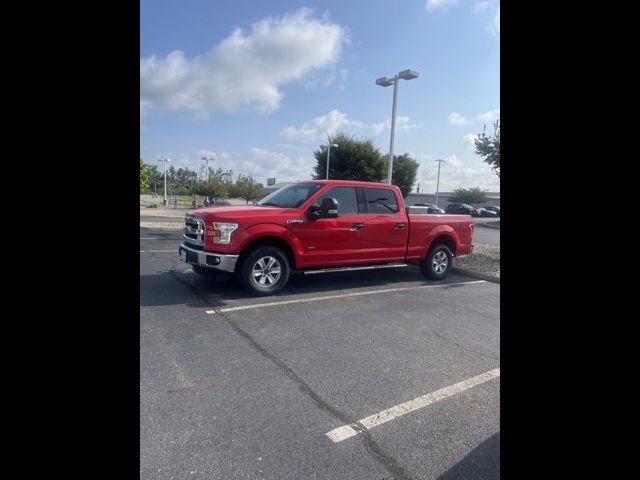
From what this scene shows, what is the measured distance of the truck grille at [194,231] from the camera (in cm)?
598

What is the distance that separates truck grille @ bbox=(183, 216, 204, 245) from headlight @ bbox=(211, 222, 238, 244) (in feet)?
0.88

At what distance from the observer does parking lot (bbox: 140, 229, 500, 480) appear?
2350 mm

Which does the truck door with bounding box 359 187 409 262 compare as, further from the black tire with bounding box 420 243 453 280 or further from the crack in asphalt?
the crack in asphalt

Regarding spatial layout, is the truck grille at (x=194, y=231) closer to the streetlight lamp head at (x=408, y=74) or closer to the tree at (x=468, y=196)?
the streetlight lamp head at (x=408, y=74)

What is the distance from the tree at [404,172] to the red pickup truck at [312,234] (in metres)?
27.3

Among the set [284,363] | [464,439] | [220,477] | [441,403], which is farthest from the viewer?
[284,363]

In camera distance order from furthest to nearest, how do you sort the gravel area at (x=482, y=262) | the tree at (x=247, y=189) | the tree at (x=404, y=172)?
the tree at (x=247, y=189) < the tree at (x=404, y=172) < the gravel area at (x=482, y=262)

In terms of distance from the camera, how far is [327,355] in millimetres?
3936

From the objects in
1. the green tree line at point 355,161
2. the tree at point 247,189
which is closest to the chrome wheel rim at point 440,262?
the green tree line at point 355,161

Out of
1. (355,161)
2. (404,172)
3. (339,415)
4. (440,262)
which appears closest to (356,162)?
(355,161)
